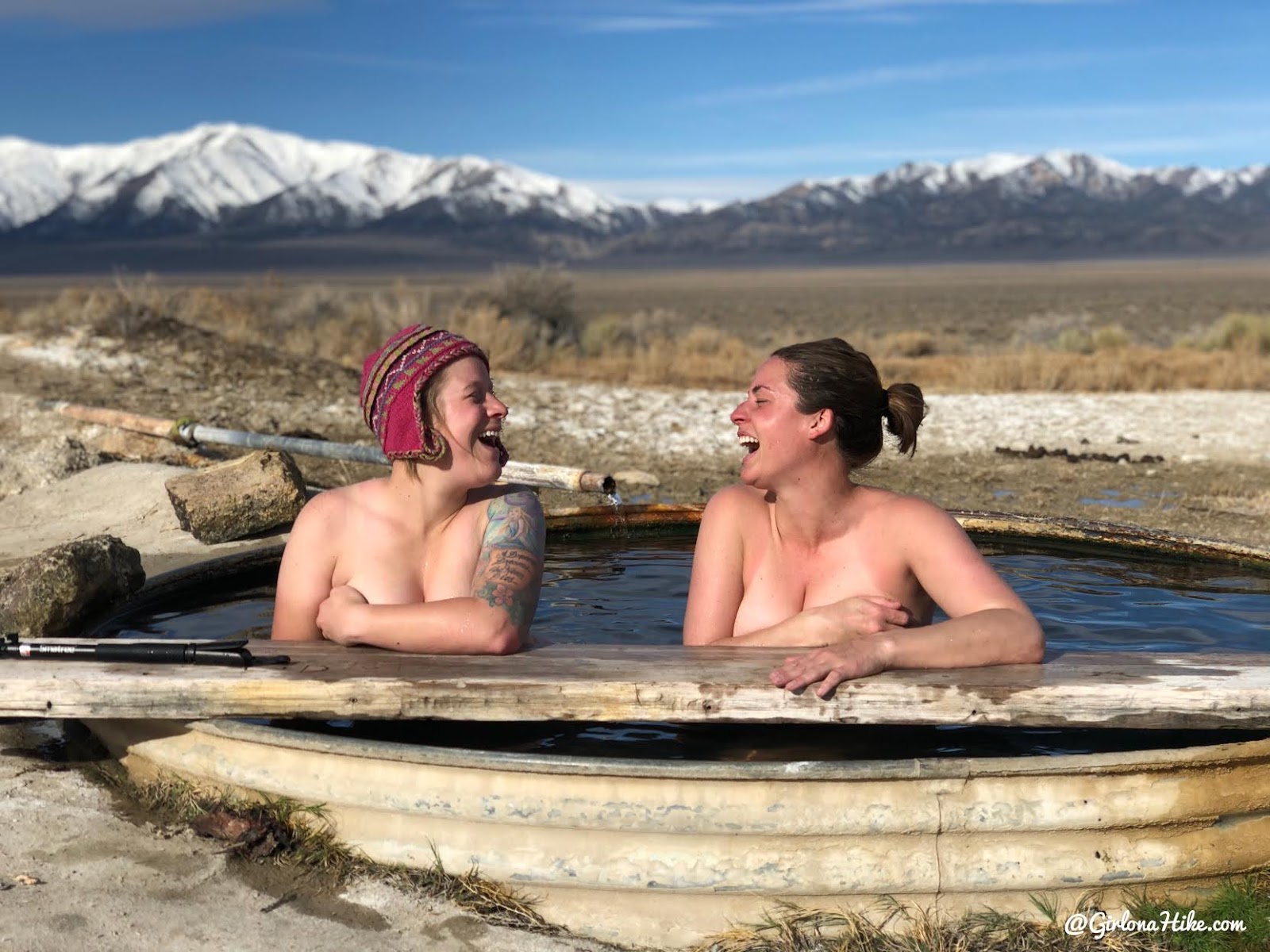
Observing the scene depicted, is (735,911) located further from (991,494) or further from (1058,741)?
(991,494)

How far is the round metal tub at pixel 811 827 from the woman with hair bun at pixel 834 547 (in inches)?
15.7

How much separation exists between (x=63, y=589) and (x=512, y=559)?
2.08 m

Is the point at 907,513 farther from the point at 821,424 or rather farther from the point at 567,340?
the point at 567,340

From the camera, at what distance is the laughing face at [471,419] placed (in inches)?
150

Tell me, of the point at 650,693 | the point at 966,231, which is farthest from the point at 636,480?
the point at 966,231

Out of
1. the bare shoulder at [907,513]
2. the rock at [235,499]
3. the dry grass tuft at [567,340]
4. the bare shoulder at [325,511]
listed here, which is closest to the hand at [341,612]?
the bare shoulder at [325,511]

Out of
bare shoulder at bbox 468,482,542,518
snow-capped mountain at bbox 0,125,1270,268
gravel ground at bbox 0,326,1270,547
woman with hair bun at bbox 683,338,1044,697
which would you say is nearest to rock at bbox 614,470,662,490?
gravel ground at bbox 0,326,1270,547

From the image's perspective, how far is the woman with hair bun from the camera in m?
3.62

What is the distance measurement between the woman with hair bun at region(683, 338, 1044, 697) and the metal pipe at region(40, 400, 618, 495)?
252 centimetres

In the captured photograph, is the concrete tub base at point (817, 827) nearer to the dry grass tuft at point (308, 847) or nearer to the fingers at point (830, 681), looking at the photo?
the dry grass tuft at point (308, 847)

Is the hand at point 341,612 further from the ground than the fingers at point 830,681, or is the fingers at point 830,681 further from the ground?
the hand at point 341,612

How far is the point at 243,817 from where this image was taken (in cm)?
359

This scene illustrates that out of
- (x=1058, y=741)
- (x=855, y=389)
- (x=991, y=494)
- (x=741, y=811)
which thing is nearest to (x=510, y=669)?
(x=741, y=811)

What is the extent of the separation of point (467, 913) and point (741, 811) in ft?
2.15
